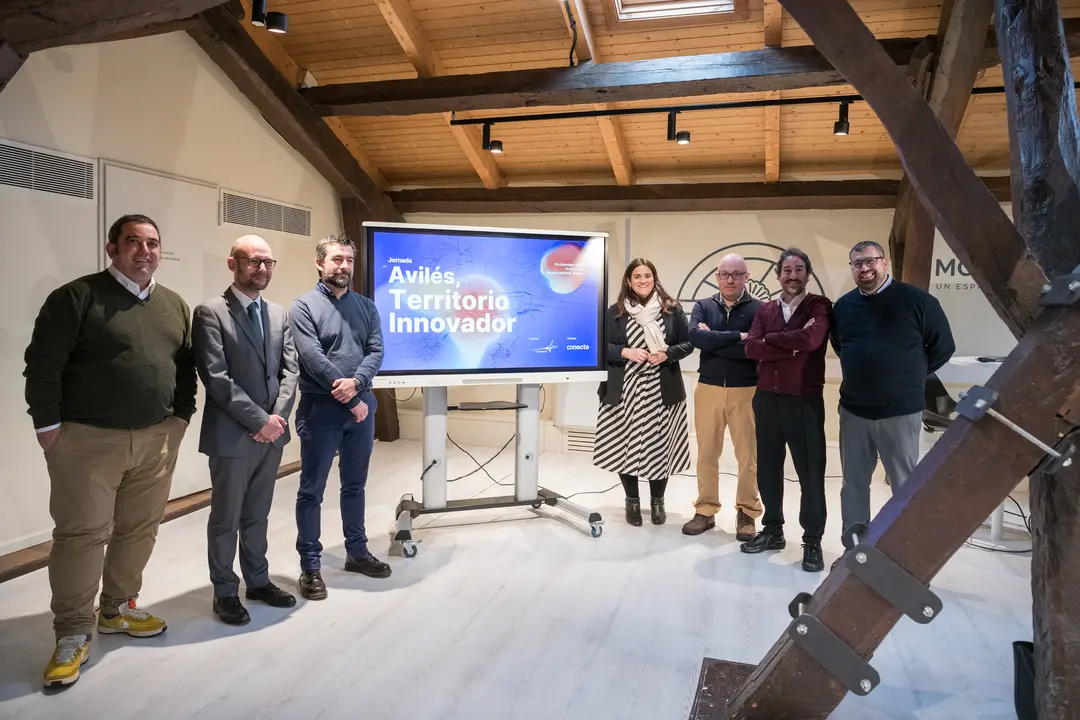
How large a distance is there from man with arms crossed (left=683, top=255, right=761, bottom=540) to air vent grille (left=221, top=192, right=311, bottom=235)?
10.1ft

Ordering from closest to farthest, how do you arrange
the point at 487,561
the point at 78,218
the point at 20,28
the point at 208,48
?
1. the point at 20,28
2. the point at 487,561
3. the point at 78,218
4. the point at 208,48

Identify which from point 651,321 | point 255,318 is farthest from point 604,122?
point 255,318

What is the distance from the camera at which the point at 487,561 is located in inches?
137

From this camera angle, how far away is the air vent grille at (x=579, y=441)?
5969 millimetres

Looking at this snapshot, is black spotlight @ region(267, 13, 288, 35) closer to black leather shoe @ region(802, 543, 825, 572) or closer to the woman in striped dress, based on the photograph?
the woman in striped dress

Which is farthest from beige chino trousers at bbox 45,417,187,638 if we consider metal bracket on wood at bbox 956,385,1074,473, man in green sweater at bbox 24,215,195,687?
metal bracket on wood at bbox 956,385,1074,473

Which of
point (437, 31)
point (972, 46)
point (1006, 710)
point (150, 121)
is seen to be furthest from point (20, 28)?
point (972, 46)

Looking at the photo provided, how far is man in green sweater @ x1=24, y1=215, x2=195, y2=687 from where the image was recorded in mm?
2312

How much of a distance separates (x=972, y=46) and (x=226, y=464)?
3996 millimetres

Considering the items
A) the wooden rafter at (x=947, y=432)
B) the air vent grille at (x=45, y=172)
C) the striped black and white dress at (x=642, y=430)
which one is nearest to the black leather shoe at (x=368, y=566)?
the striped black and white dress at (x=642, y=430)

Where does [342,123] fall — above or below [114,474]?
above

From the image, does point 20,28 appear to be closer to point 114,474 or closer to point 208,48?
point 114,474

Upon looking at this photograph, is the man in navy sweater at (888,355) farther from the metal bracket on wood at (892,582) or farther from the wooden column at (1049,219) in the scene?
the metal bracket on wood at (892,582)

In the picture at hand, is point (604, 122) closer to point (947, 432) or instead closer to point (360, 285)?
point (360, 285)
